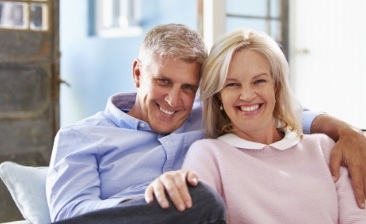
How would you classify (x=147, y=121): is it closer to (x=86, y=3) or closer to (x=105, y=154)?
(x=105, y=154)

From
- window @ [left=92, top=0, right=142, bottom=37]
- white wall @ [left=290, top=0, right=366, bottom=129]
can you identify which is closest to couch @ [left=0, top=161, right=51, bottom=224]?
white wall @ [left=290, top=0, right=366, bottom=129]

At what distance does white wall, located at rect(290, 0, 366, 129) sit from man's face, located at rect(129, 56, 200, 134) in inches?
82.5

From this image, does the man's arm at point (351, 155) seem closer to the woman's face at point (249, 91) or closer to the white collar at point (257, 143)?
the white collar at point (257, 143)

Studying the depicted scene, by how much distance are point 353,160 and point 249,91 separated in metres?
0.36

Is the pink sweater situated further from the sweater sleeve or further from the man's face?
the man's face

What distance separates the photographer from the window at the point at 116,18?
15.3ft

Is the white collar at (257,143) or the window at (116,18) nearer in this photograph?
the white collar at (257,143)

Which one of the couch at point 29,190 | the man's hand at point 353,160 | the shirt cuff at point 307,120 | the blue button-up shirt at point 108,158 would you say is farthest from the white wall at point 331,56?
the couch at point 29,190

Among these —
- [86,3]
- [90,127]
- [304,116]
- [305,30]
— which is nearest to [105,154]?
[90,127]

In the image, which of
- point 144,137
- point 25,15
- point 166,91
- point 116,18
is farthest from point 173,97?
point 116,18

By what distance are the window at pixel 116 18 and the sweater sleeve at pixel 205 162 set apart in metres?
3.12

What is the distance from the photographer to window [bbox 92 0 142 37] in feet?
15.3

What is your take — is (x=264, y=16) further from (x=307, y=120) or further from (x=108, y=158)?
(x=108, y=158)

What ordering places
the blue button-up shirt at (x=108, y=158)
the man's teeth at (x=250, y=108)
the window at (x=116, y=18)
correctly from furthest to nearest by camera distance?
1. the window at (x=116, y=18)
2. the man's teeth at (x=250, y=108)
3. the blue button-up shirt at (x=108, y=158)
